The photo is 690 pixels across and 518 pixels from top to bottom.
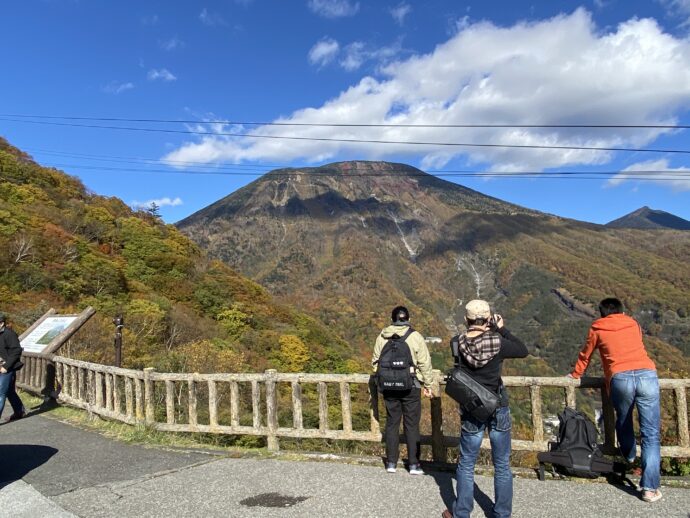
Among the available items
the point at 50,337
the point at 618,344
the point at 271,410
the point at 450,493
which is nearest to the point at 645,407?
the point at 618,344

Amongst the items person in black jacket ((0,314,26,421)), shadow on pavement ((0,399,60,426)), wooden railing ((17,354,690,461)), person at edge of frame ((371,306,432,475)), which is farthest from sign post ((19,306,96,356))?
person at edge of frame ((371,306,432,475))

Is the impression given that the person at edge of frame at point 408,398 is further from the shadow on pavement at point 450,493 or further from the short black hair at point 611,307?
the short black hair at point 611,307

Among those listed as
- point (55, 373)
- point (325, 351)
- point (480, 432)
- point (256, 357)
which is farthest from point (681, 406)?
point (325, 351)

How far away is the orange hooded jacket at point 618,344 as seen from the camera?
443 centimetres

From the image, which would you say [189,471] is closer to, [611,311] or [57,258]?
[611,311]

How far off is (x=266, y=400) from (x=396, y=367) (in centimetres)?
290

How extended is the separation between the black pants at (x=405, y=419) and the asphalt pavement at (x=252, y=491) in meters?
0.23

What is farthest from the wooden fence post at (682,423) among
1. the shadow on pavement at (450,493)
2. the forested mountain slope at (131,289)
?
the forested mountain slope at (131,289)

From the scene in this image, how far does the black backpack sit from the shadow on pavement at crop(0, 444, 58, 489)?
3978 mm

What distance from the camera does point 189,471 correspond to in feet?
18.5

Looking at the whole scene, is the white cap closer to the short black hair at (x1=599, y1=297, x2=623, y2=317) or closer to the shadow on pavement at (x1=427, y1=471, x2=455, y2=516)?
the short black hair at (x1=599, y1=297, x2=623, y2=317)

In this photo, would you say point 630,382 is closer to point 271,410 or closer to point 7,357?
point 271,410

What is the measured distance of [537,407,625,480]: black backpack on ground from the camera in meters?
4.66

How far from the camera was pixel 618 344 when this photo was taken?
450cm
